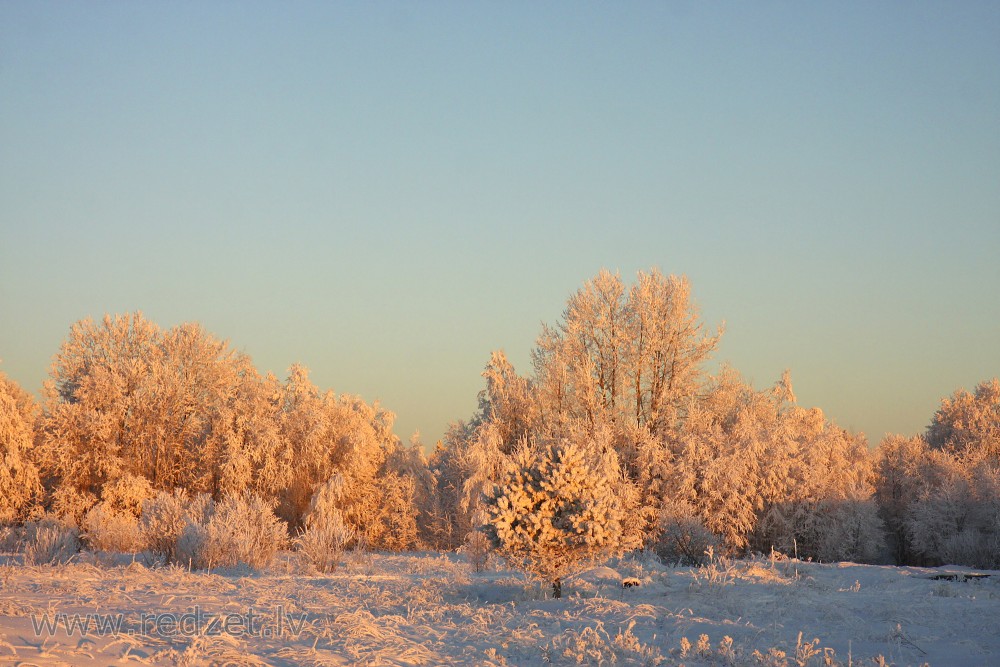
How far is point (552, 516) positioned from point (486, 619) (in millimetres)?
3142

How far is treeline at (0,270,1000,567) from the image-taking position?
2611cm

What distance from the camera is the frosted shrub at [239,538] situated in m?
16.9

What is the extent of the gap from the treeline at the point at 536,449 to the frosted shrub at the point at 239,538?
669cm

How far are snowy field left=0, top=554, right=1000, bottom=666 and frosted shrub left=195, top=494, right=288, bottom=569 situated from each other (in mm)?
1076

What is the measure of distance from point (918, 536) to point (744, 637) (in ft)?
77.6

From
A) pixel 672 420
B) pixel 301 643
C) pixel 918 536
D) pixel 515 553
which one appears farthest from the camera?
pixel 918 536

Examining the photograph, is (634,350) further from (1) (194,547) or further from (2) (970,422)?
(2) (970,422)

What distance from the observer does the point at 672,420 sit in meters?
26.6

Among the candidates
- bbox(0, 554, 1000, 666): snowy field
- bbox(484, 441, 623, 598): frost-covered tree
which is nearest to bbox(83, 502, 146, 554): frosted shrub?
bbox(0, 554, 1000, 666): snowy field

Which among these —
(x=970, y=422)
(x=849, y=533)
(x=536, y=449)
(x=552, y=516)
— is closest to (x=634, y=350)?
(x=536, y=449)

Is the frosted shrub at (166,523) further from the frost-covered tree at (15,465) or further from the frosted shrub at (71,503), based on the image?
the frost-covered tree at (15,465)

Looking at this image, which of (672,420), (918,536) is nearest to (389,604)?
(672,420)

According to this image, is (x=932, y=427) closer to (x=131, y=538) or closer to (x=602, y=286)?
(x=602, y=286)

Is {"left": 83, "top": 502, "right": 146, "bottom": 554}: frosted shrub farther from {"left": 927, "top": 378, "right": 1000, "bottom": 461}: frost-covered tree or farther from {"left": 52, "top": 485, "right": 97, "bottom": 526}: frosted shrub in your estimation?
{"left": 927, "top": 378, "right": 1000, "bottom": 461}: frost-covered tree
